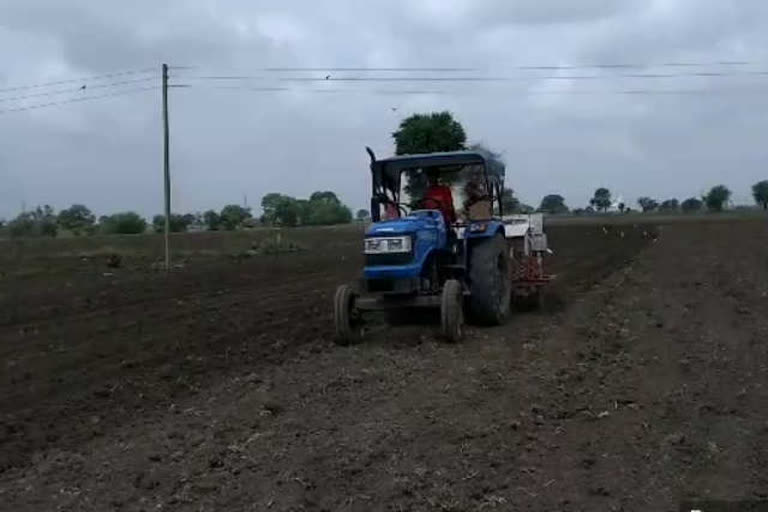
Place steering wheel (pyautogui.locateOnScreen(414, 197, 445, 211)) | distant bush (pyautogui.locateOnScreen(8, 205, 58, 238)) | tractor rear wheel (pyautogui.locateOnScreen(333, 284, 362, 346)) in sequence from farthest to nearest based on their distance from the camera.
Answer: distant bush (pyautogui.locateOnScreen(8, 205, 58, 238))
steering wheel (pyautogui.locateOnScreen(414, 197, 445, 211))
tractor rear wheel (pyautogui.locateOnScreen(333, 284, 362, 346))

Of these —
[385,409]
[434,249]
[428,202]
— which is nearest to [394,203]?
[428,202]

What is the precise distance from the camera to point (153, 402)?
359 inches

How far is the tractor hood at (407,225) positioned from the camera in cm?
1139

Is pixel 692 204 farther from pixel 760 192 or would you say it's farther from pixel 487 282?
pixel 487 282

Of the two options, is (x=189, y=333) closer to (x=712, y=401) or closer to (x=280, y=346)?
(x=280, y=346)

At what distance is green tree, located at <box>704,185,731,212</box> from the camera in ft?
355

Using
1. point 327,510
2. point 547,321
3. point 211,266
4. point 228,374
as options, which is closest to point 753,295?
point 547,321

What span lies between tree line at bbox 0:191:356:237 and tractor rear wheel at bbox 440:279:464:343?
152 feet

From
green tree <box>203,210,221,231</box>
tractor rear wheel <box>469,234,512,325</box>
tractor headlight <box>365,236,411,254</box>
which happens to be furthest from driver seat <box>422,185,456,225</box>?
green tree <box>203,210,221,231</box>

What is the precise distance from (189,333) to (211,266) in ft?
52.3

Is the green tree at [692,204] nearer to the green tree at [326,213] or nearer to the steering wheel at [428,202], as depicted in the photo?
the green tree at [326,213]

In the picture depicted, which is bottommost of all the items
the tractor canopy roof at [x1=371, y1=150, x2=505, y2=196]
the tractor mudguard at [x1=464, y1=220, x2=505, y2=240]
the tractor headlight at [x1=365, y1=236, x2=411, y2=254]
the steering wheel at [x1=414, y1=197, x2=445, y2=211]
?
the tractor headlight at [x1=365, y1=236, x2=411, y2=254]

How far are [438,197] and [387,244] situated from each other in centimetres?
166

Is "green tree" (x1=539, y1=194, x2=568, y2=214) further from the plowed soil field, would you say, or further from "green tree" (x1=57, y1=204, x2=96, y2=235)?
the plowed soil field
